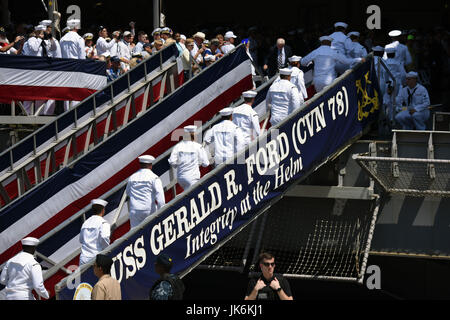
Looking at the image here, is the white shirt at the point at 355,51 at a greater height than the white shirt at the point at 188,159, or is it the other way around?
the white shirt at the point at 355,51

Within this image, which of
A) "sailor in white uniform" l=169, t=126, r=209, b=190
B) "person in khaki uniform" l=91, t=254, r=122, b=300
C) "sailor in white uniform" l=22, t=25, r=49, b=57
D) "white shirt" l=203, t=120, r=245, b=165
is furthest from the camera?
"sailor in white uniform" l=22, t=25, r=49, b=57

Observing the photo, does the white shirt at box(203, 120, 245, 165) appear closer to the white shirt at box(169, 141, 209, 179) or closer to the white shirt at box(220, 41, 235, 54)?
the white shirt at box(169, 141, 209, 179)

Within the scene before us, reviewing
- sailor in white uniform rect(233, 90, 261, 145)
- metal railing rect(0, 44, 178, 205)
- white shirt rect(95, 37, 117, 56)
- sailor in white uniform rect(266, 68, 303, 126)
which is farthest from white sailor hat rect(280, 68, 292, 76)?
white shirt rect(95, 37, 117, 56)

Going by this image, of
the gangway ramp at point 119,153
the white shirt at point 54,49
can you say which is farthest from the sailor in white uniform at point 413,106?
the white shirt at point 54,49

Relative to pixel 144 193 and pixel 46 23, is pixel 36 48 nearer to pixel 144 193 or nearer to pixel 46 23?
pixel 46 23

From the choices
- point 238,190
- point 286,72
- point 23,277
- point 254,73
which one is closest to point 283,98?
point 286,72

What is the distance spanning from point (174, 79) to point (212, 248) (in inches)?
225

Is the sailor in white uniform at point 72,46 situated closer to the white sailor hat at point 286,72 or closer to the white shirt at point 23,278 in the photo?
the white sailor hat at point 286,72

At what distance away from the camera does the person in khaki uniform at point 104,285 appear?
10.8m

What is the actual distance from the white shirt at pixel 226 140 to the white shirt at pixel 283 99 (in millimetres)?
1285

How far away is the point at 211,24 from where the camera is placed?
3547cm

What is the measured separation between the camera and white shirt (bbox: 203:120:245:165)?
16191 millimetres

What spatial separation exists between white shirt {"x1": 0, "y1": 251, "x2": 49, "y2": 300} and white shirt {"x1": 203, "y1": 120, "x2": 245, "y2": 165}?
3.85 metres
